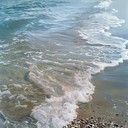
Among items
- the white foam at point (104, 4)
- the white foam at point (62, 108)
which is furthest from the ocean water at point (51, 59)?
the white foam at point (104, 4)

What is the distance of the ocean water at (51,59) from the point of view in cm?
1439

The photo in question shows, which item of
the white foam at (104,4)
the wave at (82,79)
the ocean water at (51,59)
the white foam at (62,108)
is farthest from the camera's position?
the white foam at (104,4)

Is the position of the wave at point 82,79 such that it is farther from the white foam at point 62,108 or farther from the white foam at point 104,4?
the white foam at point 104,4

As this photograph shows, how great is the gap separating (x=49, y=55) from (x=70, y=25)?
8561 mm

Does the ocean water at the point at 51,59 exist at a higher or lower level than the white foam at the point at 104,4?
higher

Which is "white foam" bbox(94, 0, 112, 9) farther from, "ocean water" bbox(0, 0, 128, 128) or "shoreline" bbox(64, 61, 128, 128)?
"shoreline" bbox(64, 61, 128, 128)

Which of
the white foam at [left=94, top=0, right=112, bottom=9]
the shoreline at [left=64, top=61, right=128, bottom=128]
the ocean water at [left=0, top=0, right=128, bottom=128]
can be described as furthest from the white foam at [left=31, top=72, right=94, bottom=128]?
the white foam at [left=94, top=0, right=112, bottom=9]

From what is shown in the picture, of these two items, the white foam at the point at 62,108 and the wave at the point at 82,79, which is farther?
the wave at the point at 82,79

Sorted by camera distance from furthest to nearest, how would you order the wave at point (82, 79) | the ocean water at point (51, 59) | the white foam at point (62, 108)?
the ocean water at point (51, 59) < the wave at point (82, 79) < the white foam at point (62, 108)

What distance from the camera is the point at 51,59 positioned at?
20266 mm

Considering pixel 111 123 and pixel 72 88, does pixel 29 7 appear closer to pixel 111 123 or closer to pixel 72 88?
pixel 72 88

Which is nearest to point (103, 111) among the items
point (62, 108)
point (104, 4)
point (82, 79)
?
point (62, 108)

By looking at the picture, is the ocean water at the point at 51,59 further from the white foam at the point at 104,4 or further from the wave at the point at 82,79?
the white foam at the point at 104,4

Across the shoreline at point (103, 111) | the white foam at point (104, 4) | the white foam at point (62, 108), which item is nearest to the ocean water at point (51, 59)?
the white foam at point (62, 108)
